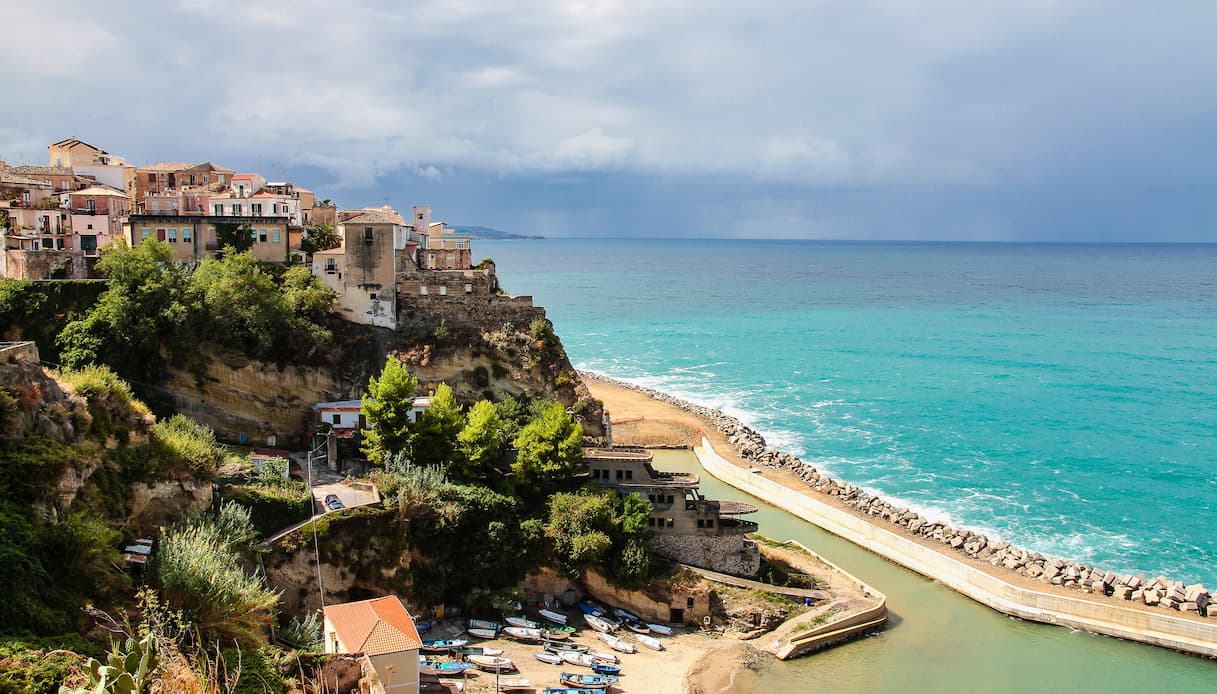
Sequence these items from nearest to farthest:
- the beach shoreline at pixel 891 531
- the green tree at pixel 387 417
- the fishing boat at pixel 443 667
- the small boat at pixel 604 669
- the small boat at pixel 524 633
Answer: the fishing boat at pixel 443 667
the small boat at pixel 604 669
the small boat at pixel 524 633
the beach shoreline at pixel 891 531
the green tree at pixel 387 417

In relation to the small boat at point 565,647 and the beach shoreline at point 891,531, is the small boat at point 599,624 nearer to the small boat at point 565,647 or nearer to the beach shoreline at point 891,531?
the small boat at point 565,647

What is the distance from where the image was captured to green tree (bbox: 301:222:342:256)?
47.7 metres

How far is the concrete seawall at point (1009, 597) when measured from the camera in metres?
34.2

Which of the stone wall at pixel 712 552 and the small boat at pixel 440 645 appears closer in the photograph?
the small boat at pixel 440 645

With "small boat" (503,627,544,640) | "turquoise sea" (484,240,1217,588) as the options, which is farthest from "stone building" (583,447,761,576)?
"turquoise sea" (484,240,1217,588)

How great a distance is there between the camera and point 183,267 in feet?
140

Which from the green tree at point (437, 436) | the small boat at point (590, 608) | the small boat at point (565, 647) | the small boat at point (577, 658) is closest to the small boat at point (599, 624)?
the small boat at point (590, 608)

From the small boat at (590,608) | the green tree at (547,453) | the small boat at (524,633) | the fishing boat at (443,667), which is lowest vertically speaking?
the small boat at (590,608)

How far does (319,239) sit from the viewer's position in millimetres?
49125

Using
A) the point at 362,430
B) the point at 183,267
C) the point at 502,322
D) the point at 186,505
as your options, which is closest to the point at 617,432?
the point at 502,322

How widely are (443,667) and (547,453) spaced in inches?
441

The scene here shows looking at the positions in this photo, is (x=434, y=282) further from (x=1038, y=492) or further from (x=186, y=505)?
(x=1038, y=492)

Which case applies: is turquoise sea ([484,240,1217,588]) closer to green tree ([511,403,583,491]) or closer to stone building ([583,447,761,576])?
stone building ([583,447,761,576])

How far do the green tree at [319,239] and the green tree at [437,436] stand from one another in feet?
49.6
